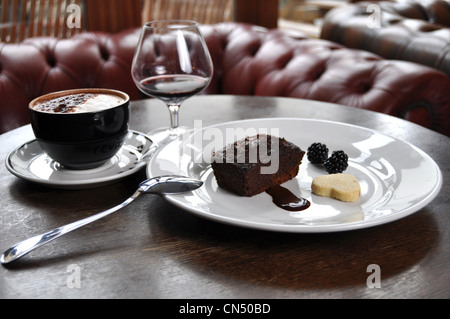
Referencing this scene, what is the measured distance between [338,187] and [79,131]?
437 millimetres

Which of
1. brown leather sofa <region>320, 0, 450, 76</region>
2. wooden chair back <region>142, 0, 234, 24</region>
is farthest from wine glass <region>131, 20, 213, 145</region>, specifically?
wooden chair back <region>142, 0, 234, 24</region>

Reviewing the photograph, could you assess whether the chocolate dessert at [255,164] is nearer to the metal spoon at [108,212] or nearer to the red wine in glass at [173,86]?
the metal spoon at [108,212]

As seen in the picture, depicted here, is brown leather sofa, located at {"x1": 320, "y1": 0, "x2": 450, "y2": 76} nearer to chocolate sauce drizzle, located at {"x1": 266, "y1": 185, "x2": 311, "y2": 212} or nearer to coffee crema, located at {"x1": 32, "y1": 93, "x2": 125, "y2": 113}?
chocolate sauce drizzle, located at {"x1": 266, "y1": 185, "x2": 311, "y2": 212}

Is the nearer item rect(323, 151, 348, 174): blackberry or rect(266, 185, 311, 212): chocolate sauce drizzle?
rect(266, 185, 311, 212): chocolate sauce drizzle

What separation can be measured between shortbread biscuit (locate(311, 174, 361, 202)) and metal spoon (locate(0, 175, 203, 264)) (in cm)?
19

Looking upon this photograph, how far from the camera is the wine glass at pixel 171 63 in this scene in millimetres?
977

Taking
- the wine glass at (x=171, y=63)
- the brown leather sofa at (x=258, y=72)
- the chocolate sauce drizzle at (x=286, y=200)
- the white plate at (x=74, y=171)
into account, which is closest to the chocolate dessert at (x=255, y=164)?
the chocolate sauce drizzle at (x=286, y=200)

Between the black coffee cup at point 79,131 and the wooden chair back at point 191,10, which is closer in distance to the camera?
the black coffee cup at point 79,131

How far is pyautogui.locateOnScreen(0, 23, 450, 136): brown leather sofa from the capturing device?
152cm

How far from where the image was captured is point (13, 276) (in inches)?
21.5

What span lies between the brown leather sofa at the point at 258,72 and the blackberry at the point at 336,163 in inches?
30.3

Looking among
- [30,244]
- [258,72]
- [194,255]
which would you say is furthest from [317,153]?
[258,72]

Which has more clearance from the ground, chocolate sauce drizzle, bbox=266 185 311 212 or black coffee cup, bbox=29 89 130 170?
black coffee cup, bbox=29 89 130 170

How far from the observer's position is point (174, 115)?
1030mm
